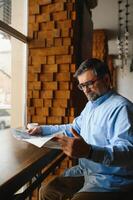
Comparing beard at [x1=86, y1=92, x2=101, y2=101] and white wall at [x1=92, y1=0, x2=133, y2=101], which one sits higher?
white wall at [x1=92, y1=0, x2=133, y2=101]

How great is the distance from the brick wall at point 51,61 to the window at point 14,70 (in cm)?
11

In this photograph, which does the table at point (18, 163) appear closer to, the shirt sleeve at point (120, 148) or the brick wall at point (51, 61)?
the shirt sleeve at point (120, 148)

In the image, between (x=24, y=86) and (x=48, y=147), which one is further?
(x=24, y=86)

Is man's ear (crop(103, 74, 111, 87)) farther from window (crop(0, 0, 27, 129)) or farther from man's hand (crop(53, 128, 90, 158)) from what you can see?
window (crop(0, 0, 27, 129))

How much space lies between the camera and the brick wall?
2625mm

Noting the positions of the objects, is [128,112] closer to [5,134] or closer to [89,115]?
[89,115]

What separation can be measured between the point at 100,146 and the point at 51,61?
1.52m

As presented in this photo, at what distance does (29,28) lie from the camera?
107 inches

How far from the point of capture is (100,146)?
1318 millimetres

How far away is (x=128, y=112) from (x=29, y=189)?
2.81ft

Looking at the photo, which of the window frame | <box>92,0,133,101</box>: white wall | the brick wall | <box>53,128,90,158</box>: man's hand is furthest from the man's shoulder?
<box>92,0,133,101</box>: white wall

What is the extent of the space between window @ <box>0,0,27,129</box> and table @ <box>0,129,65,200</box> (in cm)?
89

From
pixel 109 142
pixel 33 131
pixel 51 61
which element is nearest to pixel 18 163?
pixel 109 142

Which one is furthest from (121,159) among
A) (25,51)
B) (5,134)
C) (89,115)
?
A: (25,51)
